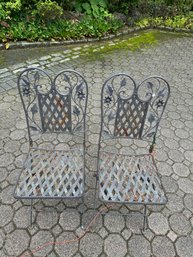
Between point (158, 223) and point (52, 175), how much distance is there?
4.26 feet

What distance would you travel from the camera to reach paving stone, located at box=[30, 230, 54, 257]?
8.16 ft

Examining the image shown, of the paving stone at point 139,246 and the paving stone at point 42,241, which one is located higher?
the paving stone at point 42,241

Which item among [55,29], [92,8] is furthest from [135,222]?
[92,8]

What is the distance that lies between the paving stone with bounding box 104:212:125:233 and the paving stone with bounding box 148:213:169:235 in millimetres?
323

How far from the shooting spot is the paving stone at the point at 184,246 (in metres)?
2.57

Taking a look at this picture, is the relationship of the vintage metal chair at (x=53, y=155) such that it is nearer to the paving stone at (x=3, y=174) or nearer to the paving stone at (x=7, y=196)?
the paving stone at (x=7, y=196)

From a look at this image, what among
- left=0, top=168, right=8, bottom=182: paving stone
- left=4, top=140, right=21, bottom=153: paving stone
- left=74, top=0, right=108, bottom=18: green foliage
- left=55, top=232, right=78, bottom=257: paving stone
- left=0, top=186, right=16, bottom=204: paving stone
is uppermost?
left=74, top=0, right=108, bottom=18: green foliage

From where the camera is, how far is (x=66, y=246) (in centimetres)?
255

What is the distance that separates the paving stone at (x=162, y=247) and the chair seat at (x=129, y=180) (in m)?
0.50

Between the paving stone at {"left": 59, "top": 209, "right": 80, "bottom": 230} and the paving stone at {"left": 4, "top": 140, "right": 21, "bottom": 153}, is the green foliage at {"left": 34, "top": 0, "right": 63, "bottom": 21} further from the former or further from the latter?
the paving stone at {"left": 59, "top": 209, "right": 80, "bottom": 230}

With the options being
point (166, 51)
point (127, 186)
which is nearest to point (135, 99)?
point (127, 186)

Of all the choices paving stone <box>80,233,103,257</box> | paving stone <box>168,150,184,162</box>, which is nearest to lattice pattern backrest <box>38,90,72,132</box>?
paving stone <box>80,233,103,257</box>

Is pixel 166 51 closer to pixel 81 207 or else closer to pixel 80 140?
pixel 80 140

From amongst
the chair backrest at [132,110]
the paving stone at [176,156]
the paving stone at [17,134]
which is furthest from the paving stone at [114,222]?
the paving stone at [17,134]
